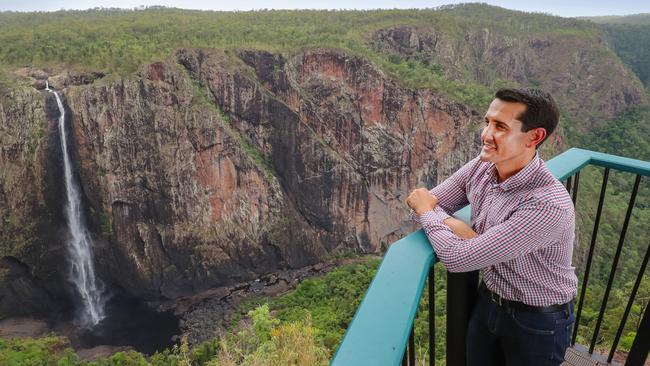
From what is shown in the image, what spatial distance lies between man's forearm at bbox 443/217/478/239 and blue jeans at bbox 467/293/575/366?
Result: 1.03 ft

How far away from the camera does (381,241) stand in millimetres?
27672

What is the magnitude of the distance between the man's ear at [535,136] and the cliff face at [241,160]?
23404 millimetres

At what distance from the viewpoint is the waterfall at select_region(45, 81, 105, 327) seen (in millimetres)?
22828

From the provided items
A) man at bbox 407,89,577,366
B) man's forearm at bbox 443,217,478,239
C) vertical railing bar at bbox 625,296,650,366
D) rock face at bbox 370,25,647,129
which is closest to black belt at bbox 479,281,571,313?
man at bbox 407,89,577,366

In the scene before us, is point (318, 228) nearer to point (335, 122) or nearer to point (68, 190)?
point (335, 122)

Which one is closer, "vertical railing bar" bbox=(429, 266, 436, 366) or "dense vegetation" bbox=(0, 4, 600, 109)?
"vertical railing bar" bbox=(429, 266, 436, 366)

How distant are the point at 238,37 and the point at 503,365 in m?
28.8

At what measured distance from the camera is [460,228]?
1750 millimetres

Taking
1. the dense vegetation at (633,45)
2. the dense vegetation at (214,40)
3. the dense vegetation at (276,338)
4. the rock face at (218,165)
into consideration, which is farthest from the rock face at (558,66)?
the dense vegetation at (276,338)

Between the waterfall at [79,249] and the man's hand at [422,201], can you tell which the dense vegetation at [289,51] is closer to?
the man's hand at [422,201]

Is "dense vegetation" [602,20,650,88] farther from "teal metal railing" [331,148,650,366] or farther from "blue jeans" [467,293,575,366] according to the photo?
"teal metal railing" [331,148,650,366]

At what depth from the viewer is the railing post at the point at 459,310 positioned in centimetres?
179

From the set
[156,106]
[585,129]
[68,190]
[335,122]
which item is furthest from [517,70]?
[68,190]

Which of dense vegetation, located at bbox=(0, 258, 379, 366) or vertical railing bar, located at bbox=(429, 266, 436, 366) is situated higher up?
vertical railing bar, located at bbox=(429, 266, 436, 366)
